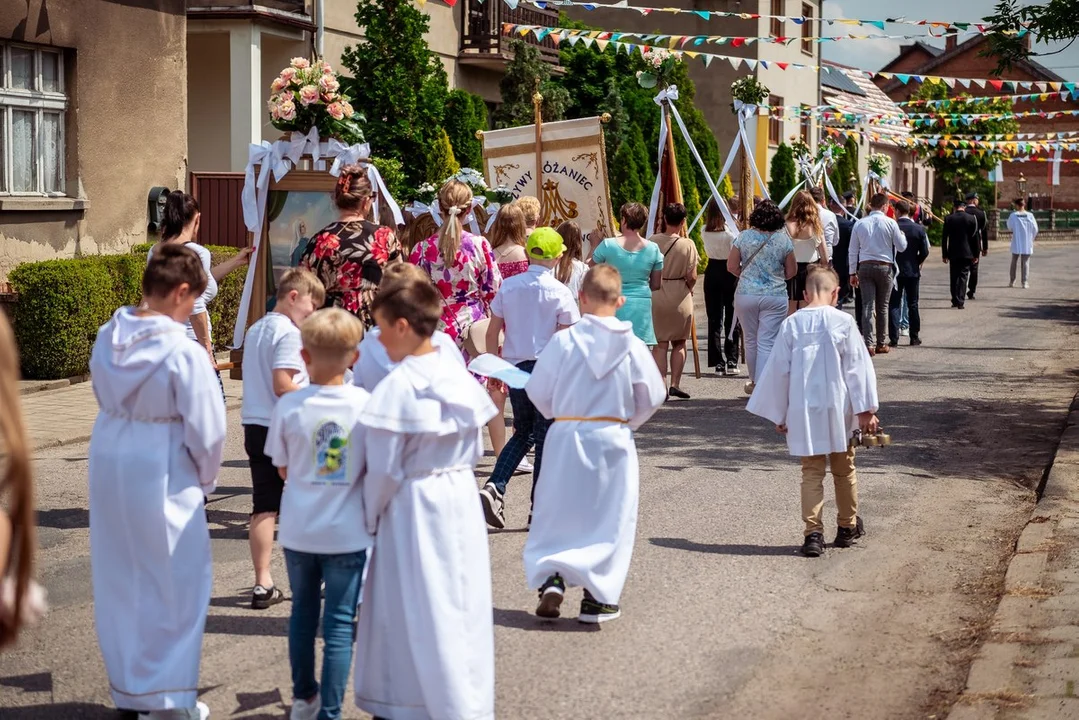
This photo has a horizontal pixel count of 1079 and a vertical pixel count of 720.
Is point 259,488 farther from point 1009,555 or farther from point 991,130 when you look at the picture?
point 991,130

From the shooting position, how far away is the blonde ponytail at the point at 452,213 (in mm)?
8758

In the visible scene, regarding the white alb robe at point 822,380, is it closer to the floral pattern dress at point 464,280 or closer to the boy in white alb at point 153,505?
the floral pattern dress at point 464,280

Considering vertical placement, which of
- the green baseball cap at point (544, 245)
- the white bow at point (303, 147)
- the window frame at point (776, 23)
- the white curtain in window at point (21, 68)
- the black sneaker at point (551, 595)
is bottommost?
the black sneaker at point (551, 595)

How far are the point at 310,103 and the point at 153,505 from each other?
17.0 ft

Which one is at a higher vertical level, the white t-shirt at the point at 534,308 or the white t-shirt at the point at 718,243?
the white t-shirt at the point at 718,243

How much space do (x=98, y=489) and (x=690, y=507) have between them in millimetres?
4556

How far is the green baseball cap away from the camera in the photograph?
7.96 meters

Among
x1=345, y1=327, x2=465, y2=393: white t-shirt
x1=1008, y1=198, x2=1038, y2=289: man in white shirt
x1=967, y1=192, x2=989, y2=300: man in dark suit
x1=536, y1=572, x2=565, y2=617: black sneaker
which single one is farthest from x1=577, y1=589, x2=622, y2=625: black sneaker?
x1=1008, y1=198, x2=1038, y2=289: man in white shirt

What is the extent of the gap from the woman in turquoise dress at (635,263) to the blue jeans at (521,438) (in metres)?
3.65

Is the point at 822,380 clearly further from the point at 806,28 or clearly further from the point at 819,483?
the point at 806,28

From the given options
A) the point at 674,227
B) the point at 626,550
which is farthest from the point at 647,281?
the point at 626,550

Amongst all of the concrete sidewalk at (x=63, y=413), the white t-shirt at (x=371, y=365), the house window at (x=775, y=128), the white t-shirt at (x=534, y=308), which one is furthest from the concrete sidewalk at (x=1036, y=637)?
the house window at (x=775, y=128)

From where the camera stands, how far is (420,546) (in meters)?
4.54

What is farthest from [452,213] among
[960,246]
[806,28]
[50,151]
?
[806,28]
